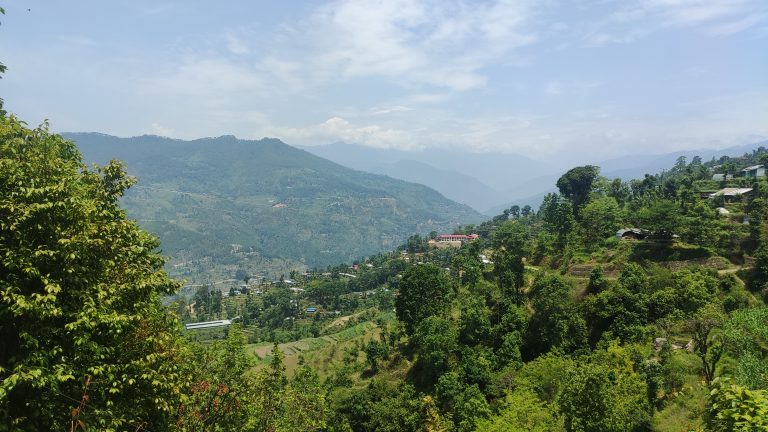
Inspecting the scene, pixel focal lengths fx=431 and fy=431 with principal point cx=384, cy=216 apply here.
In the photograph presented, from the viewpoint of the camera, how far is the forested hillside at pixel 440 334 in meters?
6.19

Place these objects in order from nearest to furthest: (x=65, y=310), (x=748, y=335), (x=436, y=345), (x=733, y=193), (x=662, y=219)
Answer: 1. (x=65, y=310)
2. (x=748, y=335)
3. (x=436, y=345)
4. (x=662, y=219)
5. (x=733, y=193)

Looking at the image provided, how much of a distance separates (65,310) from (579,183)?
2280 inches

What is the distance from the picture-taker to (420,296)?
38.2m

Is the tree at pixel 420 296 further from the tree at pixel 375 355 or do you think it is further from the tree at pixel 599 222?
the tree at pixel 599 222

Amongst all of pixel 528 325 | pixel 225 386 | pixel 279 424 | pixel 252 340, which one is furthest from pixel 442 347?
pixel 252 340

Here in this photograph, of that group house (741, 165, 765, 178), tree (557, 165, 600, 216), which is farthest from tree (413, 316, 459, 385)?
house (741, 165, 765, 178)

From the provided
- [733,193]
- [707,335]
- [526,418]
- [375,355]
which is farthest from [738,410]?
[733,193]

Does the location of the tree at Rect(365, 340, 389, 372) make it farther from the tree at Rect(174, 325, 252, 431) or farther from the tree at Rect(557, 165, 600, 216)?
the tree at Rect(174, 325, 252, 431)

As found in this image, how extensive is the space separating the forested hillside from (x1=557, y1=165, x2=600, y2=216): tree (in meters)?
0.20

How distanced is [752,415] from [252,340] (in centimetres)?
7583

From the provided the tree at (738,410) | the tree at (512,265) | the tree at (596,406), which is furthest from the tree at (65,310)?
the tree at (512,265)

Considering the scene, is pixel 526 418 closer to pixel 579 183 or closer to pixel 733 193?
pixel 579 183

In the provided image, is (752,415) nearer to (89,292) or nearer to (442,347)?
(89,292)

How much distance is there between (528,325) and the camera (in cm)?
3253
